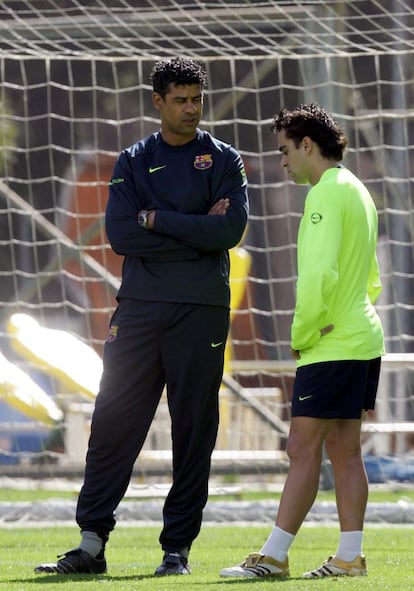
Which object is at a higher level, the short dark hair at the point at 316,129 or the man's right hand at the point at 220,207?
the short dark hair at the point at 316,129

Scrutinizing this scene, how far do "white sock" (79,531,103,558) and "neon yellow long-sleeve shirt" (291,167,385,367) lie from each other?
0.91 meters

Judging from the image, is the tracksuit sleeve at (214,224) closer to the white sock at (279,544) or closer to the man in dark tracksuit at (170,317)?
the man in dark tracksuit at (170,317)

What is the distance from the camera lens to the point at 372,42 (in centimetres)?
967

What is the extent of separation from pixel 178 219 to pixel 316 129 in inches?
21.2

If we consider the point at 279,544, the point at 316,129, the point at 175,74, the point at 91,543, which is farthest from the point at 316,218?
the point at 91,543

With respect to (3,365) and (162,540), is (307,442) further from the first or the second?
(3,365)

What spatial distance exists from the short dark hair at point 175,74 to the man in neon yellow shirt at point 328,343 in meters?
0.36

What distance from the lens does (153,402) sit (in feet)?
16.5

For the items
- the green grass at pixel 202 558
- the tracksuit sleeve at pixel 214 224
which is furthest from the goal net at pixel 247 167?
the tracksuit sleeve at pixel 214 224

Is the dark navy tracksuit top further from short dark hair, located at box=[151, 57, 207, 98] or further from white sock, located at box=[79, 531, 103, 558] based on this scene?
white sock, located at box=[79, 531, 103, 558]

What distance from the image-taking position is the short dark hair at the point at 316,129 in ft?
15.8

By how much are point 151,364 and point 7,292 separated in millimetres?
8954

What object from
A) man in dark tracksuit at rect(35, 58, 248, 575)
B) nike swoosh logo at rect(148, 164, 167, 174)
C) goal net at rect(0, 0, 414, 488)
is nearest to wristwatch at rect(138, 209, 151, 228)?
man in dark tracksuit at rect(35, 58, 248, 575)

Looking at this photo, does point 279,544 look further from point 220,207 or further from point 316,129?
point 316,129
